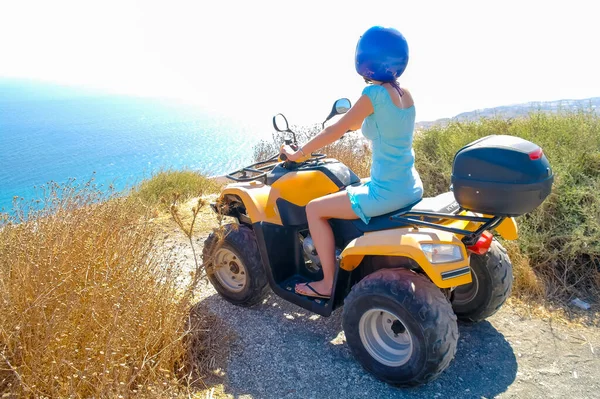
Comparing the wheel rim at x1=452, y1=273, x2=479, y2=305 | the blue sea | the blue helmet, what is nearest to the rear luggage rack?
the wheel rim at x1=452, y1=273, x2=479, y2=305

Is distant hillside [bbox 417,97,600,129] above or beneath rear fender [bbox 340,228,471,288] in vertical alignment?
above

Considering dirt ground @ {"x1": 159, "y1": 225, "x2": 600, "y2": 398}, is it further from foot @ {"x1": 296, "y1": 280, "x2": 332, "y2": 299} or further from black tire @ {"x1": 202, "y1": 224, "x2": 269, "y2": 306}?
foot @ {"x1": 296, "y1": 280, "x2": 332, "y2": 299}

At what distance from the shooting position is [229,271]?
13.3 ft

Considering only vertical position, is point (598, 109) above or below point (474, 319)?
above

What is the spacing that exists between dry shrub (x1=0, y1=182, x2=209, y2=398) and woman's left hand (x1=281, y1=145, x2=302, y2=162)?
1.20m

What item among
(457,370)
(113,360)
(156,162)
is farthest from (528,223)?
(156,162)

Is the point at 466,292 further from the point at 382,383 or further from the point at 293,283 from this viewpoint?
the point at 293,283

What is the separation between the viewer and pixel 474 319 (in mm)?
3475

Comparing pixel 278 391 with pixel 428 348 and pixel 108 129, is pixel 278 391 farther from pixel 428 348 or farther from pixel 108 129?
pixel 108 129

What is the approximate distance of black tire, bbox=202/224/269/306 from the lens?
3.76m

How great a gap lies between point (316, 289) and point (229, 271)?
3.38 feet

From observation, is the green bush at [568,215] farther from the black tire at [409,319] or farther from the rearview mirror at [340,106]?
the rearview mirror at [340,106]

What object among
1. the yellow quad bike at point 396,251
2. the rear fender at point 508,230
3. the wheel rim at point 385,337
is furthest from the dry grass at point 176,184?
the rear fender at point 508,230

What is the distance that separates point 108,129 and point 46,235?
2791 centimetres
